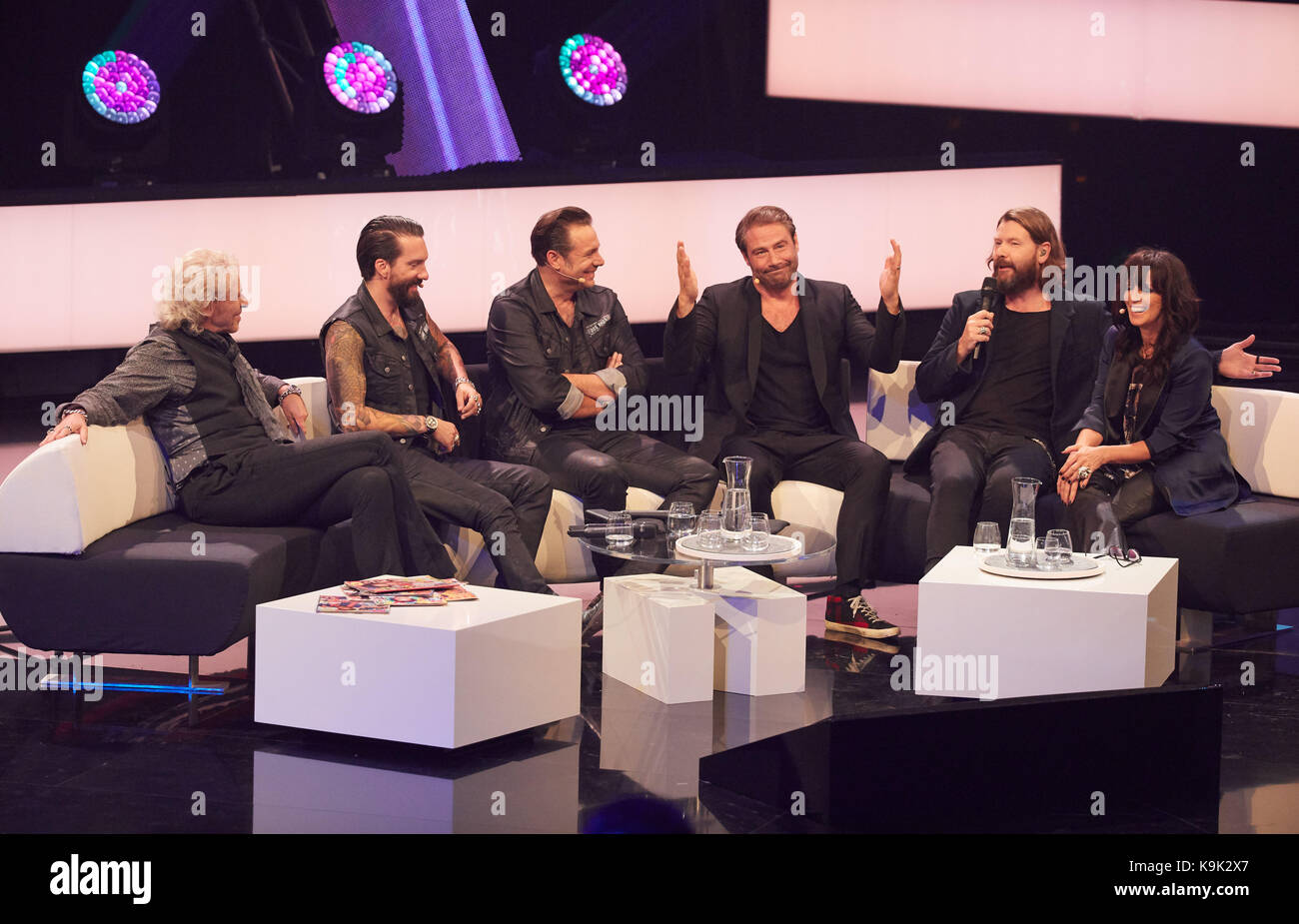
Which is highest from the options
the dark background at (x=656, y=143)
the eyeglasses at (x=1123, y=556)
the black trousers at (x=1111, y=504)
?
the dark background at (x=656, y=143)

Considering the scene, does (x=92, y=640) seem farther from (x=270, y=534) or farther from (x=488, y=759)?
(x=488, y=759)

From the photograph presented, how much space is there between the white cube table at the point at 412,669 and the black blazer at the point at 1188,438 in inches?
83.3

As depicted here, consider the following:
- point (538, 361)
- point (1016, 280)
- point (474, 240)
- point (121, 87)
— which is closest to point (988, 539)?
point (1016, 280)

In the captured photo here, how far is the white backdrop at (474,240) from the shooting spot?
6016 millimetres

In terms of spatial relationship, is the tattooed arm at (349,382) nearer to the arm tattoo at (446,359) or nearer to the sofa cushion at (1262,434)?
the arm tattoo at (446,359)

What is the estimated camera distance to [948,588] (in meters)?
4.41

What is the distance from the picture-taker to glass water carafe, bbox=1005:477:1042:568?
14.7 ft

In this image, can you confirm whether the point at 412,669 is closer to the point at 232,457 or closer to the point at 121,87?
the point at 232,457

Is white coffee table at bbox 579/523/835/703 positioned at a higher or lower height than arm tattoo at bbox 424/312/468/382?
lower

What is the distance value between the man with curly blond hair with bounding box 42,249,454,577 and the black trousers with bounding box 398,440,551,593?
17cm

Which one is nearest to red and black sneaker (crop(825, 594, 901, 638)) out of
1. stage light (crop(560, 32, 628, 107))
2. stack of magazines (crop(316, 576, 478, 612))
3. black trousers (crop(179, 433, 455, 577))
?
black trousers (crop(179, 433, 455, 577))

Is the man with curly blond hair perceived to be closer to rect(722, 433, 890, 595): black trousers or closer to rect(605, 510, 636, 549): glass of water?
rect(605, 510, 636, 549): glass of water

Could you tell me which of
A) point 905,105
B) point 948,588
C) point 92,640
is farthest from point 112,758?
point 905,105

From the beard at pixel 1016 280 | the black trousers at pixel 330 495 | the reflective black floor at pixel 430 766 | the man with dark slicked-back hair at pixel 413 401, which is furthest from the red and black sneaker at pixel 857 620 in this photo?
the black trousers at pixel 330 495
